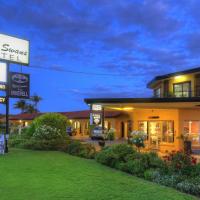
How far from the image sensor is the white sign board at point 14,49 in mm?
23594

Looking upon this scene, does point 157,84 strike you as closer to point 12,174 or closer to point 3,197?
point 12,174

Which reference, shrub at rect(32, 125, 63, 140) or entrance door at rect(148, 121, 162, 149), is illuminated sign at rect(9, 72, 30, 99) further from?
entrance door at rect(148, 121, 162, 149)

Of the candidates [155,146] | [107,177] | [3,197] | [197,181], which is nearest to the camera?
[3,197]

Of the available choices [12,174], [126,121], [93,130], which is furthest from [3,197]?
[126,121]

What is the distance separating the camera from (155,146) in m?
27.4

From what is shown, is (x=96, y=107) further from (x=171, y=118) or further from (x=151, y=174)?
(x=151, y=174)

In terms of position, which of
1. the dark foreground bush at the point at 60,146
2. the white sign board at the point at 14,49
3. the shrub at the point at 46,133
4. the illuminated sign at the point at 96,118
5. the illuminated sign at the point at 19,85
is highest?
the white sign board at the point at 14,49

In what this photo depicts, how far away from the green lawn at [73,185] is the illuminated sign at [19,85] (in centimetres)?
931

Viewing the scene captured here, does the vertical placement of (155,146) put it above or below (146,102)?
below

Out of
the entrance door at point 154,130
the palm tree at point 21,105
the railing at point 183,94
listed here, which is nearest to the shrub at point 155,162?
the entrance door at point 154,130

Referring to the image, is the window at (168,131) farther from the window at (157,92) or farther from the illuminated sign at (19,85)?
the illuminated sign at (19,85)

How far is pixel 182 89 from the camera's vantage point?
35906mm

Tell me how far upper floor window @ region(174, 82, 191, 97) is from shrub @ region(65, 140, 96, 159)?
16141 millimetres

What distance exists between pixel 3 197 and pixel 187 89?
28285 millimetres
